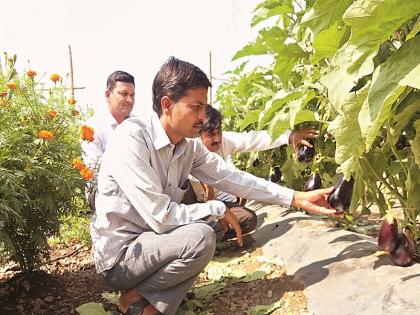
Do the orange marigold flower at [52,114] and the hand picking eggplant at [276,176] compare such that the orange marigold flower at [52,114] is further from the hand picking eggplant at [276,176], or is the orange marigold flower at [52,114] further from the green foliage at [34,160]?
the hand picking eggplant at [276,176]

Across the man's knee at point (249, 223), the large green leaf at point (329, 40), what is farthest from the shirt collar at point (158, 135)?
the man's knee at point (249, 223)

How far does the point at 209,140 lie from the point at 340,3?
1669 millimetres

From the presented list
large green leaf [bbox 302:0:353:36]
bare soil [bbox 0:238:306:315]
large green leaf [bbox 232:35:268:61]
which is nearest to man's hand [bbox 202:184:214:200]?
bare soil [bbox 0:238:306:315]

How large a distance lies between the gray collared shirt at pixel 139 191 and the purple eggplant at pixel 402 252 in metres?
0.62

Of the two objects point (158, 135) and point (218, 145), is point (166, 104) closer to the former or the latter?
point (158, 135)

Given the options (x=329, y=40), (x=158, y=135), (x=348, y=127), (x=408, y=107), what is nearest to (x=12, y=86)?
(x=158, y=135)

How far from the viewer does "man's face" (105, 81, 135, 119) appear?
3.32m

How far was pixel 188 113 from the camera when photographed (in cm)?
179

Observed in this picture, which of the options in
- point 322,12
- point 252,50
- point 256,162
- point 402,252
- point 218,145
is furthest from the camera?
point 256,162

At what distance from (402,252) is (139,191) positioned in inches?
35.8

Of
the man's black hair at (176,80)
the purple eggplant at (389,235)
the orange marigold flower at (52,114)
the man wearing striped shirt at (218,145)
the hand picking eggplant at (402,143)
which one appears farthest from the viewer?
the man wearing striped shirt at (218,145)

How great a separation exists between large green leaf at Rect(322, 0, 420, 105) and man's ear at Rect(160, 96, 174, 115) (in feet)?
2.70

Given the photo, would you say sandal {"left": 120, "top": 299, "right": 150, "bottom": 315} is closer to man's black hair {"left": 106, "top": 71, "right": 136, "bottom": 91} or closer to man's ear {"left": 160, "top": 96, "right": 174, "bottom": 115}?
man's ear {"left": 160, "top": 96, "right": 174, "bottom": 115}

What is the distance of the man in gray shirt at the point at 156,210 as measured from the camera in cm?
172
